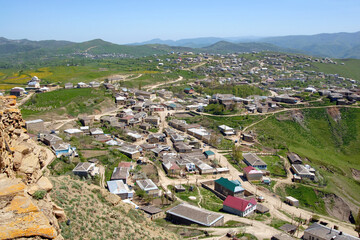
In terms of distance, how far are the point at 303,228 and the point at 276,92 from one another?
5810 cm

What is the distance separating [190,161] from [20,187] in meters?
27.9

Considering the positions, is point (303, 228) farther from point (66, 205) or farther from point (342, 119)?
point (342, 119)

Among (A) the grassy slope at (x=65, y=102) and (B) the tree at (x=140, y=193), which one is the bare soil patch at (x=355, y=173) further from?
(A) the grassy slope at (x=65, y=102)

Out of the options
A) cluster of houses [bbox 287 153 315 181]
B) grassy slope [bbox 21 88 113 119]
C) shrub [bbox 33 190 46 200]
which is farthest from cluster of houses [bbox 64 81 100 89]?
shrub [bbox 33 190 46 200]

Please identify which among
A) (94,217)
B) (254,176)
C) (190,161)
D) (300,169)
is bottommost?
(300,169)

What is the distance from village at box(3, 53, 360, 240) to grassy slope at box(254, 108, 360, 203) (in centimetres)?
266

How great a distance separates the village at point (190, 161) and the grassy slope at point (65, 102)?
2.52 meters

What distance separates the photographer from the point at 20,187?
660cm

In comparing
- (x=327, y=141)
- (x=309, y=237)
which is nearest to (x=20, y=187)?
(x=309, y=237)

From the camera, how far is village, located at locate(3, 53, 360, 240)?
2273 centimetres

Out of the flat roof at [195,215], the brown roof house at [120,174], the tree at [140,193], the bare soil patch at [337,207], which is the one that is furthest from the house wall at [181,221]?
the bare soil patch at [337,207]

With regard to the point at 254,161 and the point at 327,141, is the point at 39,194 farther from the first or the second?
the point at 327,141

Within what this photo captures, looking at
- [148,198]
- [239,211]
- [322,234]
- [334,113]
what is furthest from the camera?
[334,113]

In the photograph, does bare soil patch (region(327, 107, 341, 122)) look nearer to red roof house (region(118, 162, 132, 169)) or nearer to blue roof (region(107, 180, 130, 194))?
red roof house (region(118, 162, 132, 169))
